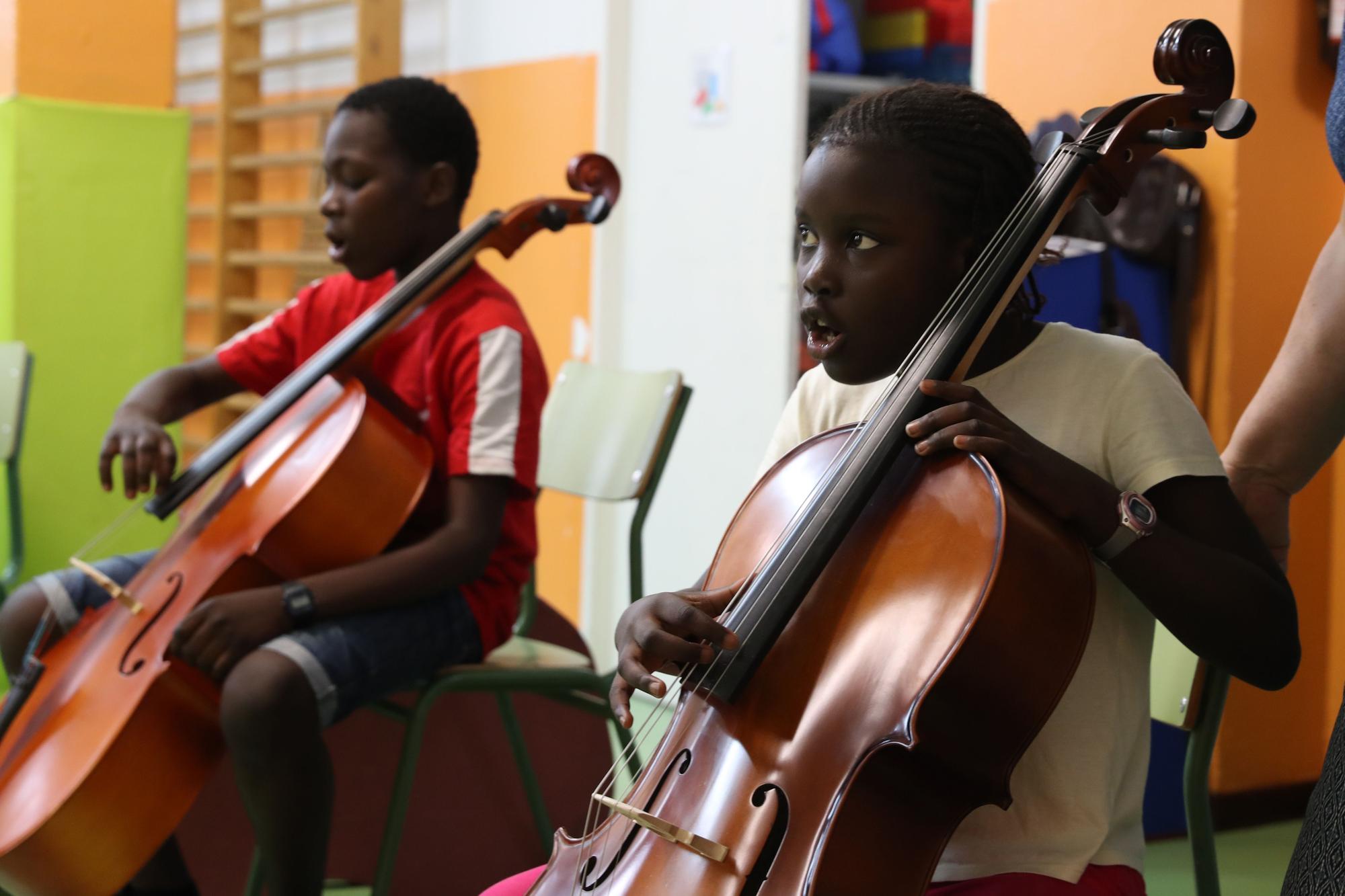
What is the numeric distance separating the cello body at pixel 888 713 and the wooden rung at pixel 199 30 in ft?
15.7

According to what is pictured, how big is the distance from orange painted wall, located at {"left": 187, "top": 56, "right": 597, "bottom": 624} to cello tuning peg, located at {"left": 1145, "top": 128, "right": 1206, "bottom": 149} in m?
2.66

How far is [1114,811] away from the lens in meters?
0.98

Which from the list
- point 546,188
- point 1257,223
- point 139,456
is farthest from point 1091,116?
point 546,188

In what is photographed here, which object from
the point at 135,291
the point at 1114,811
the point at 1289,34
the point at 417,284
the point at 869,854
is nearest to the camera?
the point at 869,854

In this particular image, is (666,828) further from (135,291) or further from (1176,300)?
(135,291)

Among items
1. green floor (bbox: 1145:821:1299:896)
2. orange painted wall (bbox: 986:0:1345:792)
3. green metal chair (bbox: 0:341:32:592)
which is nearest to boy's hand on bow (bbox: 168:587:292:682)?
green metal chair (bbox: 0:341:32:592)

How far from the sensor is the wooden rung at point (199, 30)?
5.12 meters

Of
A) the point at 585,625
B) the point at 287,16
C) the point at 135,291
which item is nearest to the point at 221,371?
the point at 135,291

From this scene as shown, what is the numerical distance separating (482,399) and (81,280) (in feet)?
6.50

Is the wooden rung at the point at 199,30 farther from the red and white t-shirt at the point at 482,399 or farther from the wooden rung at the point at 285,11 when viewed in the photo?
the red and white t-shirt at the point at 482,399

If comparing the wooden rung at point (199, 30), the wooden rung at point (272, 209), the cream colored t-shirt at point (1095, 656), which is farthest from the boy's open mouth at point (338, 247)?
the wooden rung at point (199, 30)

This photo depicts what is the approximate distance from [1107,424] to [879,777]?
316 mm

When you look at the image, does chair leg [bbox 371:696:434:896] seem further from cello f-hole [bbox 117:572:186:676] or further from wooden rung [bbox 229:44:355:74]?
wooden rung [bbox 229:44:355:74]

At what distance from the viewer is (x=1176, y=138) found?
3.23 ft
